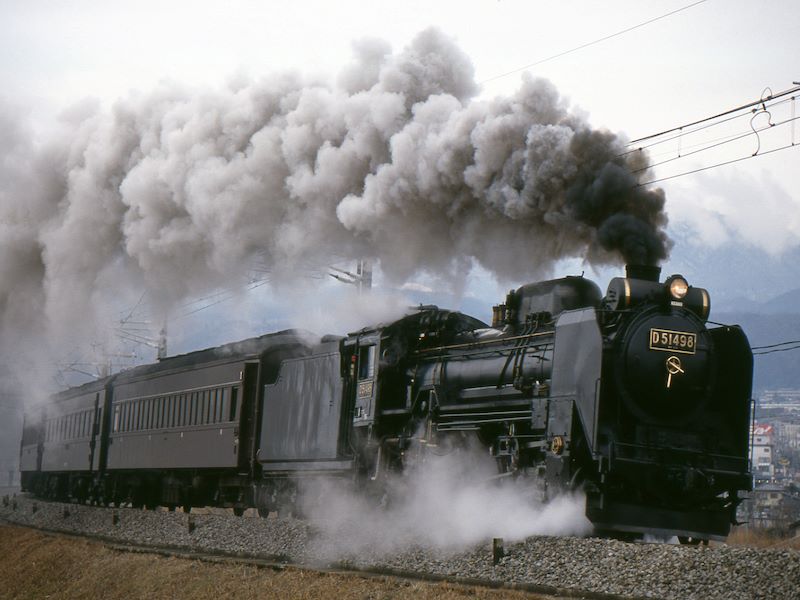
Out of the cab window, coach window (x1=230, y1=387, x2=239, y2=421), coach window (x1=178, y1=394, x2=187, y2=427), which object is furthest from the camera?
coach window (x1=178, y1=394, x2=187, y2=427)

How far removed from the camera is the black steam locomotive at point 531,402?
1284cm

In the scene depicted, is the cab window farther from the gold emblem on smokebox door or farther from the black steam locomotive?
the gold emblem on smokebox door

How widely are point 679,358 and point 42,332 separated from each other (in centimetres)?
1910

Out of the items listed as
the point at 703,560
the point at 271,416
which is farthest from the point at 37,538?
the point at 703,560

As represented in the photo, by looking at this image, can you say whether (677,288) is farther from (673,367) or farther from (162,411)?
(162,411)

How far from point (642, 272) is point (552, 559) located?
4.24m

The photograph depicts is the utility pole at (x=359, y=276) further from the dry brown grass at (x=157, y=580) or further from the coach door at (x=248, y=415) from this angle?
the dry brown grass at (x=157, y=580)

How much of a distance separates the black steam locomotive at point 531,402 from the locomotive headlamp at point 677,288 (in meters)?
0.02

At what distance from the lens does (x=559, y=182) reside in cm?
1557

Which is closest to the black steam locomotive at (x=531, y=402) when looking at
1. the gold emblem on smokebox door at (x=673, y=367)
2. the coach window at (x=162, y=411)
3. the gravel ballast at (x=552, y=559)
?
the gold emblem on smokebox door at (x=673, y=367)

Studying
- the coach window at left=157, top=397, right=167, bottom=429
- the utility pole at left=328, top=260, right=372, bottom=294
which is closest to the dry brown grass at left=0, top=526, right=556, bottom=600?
the coach window at left=157, top=397, right=167, bottom=429

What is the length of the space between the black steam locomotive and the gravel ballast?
1.37m

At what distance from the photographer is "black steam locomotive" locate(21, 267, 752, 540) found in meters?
12.8

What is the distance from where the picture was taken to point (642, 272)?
45.1ft
